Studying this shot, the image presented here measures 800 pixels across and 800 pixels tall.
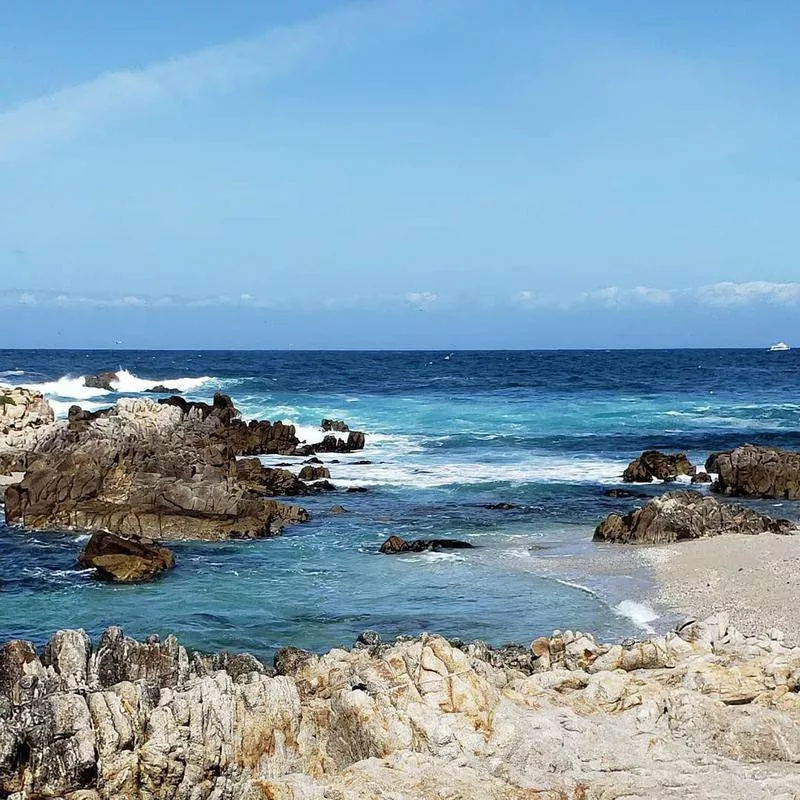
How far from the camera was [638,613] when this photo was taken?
16984 millimetres

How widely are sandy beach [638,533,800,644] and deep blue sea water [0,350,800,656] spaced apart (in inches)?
41.6

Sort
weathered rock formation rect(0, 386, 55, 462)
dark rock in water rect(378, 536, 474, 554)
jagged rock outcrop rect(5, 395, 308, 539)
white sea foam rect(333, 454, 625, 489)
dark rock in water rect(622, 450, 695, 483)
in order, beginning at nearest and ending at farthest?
dark rock in water rect(378, 536, 474, 554) → jagged rock outcrop rect(5, 395, 308, 539) → weathered rock formation rect(0, 386, 55, 462) → white sea foam rect(333, 454, 625, 489) → dark rock in water rect(622, 450, 695, 483)

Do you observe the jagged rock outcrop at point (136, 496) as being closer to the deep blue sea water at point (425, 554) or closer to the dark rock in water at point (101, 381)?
the deep blue sea water at point (425, 554)

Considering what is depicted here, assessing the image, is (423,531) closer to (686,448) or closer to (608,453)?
(608,453)

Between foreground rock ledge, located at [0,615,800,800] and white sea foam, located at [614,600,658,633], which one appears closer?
foreground rock ledge, located at [0,615,800,800]

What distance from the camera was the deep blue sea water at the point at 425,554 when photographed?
16969 mm

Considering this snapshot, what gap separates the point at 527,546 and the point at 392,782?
50.2ft

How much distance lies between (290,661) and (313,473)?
2155cm

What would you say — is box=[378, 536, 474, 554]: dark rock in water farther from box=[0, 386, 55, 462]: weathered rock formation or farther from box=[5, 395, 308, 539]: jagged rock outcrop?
box=[0, 386, 55, 462]: weathered rock formation

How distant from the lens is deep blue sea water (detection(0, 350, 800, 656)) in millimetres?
16969

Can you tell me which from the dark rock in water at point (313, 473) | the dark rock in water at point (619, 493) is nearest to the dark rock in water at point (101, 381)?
the dark rock in water at point (313, 473)

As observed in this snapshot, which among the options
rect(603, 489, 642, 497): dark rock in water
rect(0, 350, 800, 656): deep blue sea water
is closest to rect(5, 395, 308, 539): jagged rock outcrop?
rect(0, 350, 800, 656): deep blue sea water

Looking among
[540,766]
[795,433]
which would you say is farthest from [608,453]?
[540,766]

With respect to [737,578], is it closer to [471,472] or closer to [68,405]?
[471,472]
